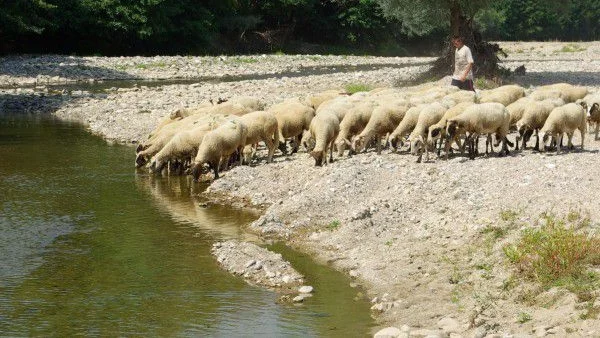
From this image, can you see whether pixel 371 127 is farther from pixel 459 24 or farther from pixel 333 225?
pixel 459 24

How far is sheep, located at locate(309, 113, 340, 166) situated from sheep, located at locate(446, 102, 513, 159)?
249 centimetres

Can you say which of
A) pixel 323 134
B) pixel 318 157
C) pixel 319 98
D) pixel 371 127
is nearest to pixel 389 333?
pixel 318 157

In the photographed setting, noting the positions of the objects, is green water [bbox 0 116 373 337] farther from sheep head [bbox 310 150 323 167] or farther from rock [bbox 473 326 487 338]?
sheep head [bbox 310 150 323 167]

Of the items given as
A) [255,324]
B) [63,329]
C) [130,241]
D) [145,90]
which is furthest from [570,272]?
[145,90]

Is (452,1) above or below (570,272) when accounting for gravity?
above

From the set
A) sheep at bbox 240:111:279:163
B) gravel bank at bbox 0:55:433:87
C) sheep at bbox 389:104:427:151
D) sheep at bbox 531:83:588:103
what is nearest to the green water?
sheep at bbox 240:111:279:163

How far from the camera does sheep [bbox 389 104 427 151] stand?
62.9 ft

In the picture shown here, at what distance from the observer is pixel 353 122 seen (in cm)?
2005

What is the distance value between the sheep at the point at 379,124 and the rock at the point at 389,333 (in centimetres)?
928

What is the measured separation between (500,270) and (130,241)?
5.81 m

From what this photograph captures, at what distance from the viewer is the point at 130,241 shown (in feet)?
47.9

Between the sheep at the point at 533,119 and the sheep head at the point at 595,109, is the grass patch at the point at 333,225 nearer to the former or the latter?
the sheep at the point at 533,119

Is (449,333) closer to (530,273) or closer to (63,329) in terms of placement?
(530,273)

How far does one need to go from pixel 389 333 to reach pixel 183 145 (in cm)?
1090
